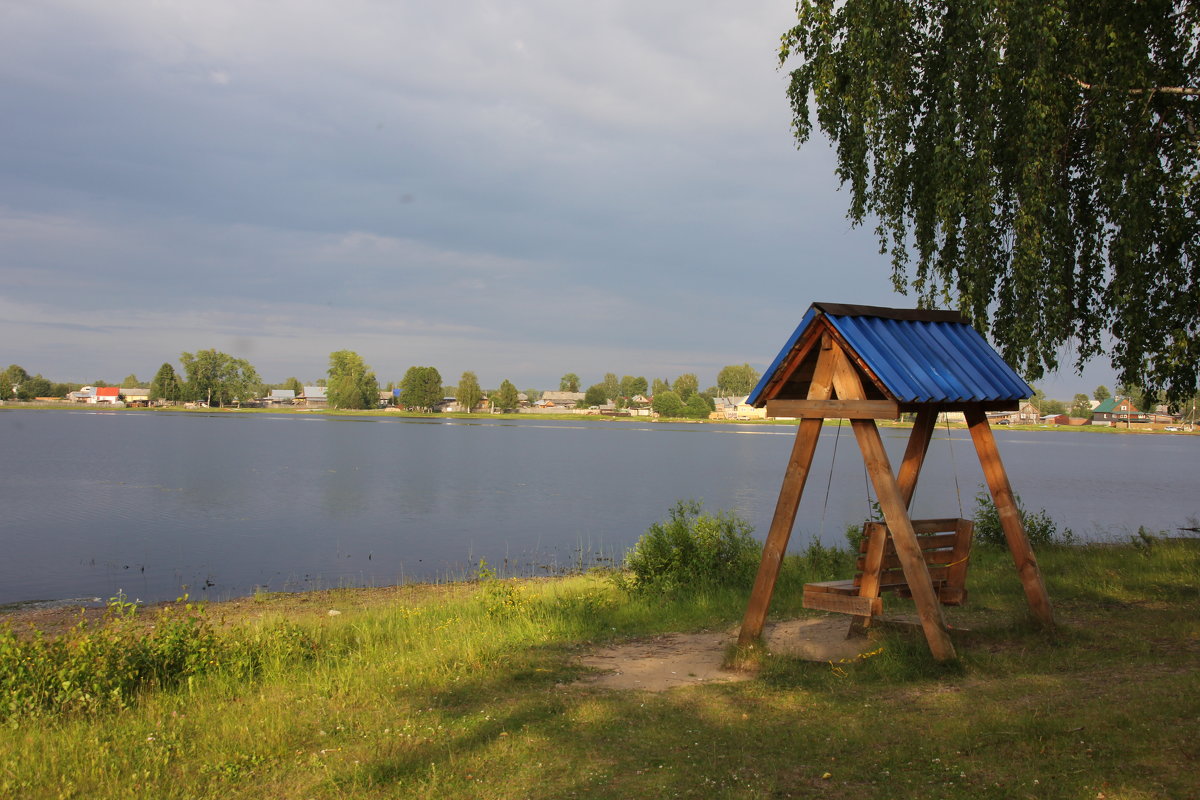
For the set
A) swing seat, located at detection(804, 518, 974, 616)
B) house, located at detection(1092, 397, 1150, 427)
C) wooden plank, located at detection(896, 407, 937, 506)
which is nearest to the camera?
swing seat, located at detection(804, 518, 974, 616)

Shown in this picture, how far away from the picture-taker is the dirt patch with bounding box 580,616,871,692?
8.20 metres

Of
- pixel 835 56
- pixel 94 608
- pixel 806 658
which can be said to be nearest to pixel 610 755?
pixel 806 658

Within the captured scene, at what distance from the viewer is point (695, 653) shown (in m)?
9.33

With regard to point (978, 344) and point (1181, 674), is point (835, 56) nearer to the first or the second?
point (978, 344)

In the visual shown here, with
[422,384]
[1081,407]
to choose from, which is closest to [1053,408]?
[1081,407]

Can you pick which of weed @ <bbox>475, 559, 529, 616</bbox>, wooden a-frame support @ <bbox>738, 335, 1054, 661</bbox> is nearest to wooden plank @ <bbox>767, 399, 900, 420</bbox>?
wooden a-frame support @ <bbox>738, 335, 1054, 661</bbox>

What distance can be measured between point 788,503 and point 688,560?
503 centimetres

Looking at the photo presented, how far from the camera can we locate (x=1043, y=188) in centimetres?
1154

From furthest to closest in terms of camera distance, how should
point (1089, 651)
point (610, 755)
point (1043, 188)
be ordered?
1. point (1043, 188)
2. point (1089, 651)
3. point (610, 755)

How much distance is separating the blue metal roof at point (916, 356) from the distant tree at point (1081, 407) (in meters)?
201

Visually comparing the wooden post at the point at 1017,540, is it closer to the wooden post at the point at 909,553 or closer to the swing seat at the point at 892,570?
the swing seat at the point at 892,570

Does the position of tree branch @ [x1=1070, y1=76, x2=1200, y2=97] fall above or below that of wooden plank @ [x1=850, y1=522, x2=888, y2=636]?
above

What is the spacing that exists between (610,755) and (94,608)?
1417cm

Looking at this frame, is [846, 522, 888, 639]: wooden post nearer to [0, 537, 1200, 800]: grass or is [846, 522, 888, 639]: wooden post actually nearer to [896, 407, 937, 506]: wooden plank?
[0, 537, 1200, 800]: grass
